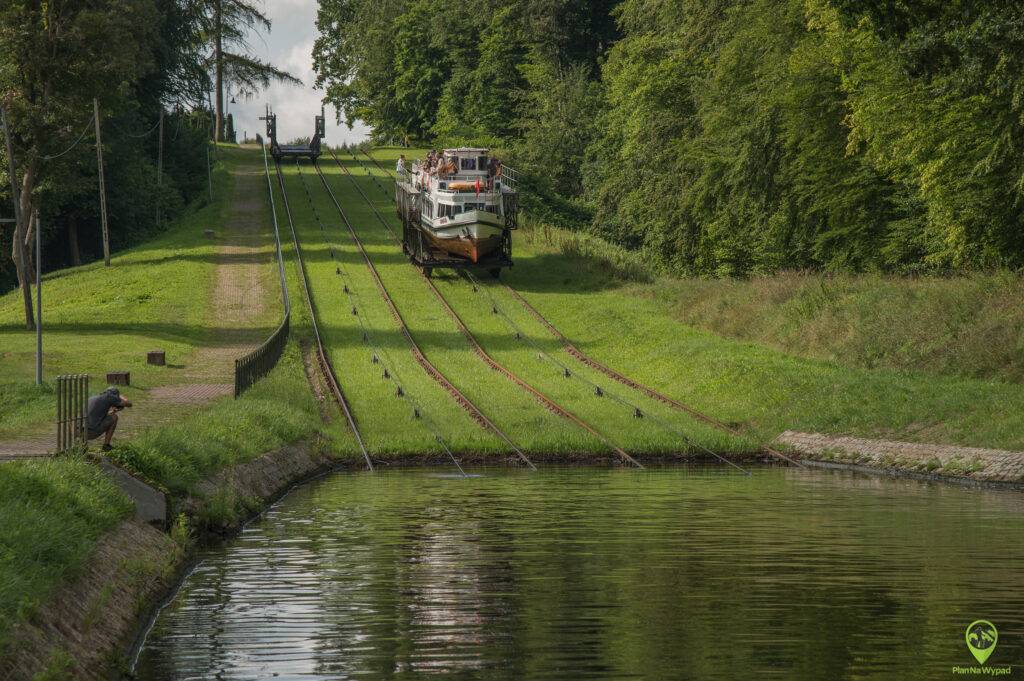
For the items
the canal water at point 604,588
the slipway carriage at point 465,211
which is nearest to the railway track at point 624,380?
the slipway carriage at point 465,211

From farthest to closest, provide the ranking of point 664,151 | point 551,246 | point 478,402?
1. point 551,246
2. point 664,151
3. point 478,402

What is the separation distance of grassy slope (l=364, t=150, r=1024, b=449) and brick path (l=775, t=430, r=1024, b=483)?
55cm

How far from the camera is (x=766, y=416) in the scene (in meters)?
38.7

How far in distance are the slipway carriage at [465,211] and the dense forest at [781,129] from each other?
880cm

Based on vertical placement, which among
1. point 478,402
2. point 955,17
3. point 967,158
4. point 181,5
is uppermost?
point 181,5

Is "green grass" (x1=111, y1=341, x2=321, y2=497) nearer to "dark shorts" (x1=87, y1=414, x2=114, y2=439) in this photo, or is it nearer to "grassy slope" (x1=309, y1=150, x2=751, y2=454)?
"dark shorts" (x1=87, y1=414, x2=114, y2=439)

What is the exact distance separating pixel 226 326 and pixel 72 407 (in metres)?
36.6

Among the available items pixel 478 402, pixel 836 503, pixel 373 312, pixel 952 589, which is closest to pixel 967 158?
pixel 478 402

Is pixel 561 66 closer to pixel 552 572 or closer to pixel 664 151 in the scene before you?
pixel 664 151

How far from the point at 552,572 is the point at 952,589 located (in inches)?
189

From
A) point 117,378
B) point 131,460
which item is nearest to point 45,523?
point 131,460

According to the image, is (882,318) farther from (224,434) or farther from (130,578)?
(130,578)

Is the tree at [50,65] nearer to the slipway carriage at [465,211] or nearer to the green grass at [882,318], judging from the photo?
the slipway carriage at [465,211]

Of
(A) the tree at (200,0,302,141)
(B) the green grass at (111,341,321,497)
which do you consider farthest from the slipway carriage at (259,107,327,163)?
(B) the green grass at (111,341,321,497)
